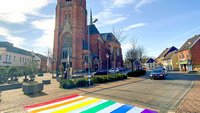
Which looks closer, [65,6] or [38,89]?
[38,89]

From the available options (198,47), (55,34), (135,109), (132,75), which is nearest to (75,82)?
(135,109)

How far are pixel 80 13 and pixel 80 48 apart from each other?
11.6 m

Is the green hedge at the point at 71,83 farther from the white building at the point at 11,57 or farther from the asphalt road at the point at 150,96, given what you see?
the white building at the point at 11,57

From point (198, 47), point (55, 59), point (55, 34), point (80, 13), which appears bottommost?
point (55, 59)

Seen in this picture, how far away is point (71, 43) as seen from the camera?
46844 mm

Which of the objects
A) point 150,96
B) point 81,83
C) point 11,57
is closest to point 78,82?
point 81,83

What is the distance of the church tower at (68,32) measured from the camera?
45.8 metres

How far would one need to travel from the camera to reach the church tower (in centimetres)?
4578

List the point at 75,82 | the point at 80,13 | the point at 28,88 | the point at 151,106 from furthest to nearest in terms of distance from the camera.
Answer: the point at 80,13 → the point at 75,82 → the point at 28,88 → the point at 151,106

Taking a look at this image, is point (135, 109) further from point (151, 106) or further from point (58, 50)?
point (58, 50)

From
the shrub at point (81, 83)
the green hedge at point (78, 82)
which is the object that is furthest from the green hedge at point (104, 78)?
the shrub at point (81, 83)

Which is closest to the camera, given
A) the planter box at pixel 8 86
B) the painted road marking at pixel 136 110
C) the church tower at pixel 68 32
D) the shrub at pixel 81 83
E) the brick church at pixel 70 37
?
the painted road marking at pixel 136 110

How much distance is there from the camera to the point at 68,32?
47875 millimetres

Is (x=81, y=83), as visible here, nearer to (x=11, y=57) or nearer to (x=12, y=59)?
(x=11, y=57)
